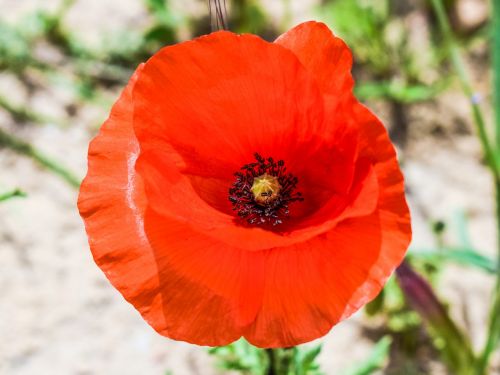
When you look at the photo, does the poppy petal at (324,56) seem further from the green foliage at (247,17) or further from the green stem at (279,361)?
the green foliage at (247,17)

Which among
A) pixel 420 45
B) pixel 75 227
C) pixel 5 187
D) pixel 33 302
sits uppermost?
pixel 420 45

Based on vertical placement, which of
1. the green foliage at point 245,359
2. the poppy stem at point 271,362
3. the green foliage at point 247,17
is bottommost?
the poppy stem at point 271,362

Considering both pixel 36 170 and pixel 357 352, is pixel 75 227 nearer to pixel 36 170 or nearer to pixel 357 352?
pixel 36 170

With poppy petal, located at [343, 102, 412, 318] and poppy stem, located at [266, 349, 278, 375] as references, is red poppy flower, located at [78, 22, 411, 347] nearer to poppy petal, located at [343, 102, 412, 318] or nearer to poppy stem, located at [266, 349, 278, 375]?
poppy petal, located at [343, 102, 412, 318]

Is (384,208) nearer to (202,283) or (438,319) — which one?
(202,283)

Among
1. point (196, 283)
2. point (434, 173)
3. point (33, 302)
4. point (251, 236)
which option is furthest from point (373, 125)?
point (434, 173)

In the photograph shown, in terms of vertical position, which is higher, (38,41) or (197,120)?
(38,41)

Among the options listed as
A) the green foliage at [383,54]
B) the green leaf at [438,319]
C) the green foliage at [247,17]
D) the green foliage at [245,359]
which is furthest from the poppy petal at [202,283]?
the green foliage at [247,17]
